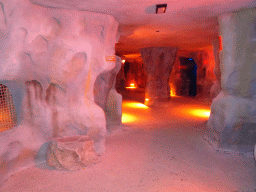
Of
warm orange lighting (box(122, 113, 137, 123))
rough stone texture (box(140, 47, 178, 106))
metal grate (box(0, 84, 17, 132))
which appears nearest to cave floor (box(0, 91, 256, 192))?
metal grate (box(0, 84, 17, 132))

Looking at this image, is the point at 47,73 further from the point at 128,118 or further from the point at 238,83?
the point at 128,118

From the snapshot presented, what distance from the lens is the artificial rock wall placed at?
Result: 3.52 meters

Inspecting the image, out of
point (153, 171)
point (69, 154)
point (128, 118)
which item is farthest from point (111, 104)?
point (153, 171)

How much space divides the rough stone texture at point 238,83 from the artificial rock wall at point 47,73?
2.82 meters

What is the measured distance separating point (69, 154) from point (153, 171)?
5.46ft

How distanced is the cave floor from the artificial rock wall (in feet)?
1.88

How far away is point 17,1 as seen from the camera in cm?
337

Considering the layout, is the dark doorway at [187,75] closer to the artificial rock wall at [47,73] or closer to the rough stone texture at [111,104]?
the rough stone texture at [111,104]

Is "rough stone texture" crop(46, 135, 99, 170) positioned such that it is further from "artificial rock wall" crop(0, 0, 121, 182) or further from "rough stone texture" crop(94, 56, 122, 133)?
"rough stone texture" crop(94, 56, 122, 133)

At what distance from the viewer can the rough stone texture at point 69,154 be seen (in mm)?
3998

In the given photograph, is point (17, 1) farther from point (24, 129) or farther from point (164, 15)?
A: point (164, 15)

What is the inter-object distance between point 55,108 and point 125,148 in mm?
1982

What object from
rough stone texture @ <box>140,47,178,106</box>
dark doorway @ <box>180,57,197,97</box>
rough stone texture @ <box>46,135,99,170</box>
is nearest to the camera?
rough stone texture @ <box>46,135,99,170</box>

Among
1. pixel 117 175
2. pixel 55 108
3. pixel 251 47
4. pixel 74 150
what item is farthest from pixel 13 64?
pixel 251 47
